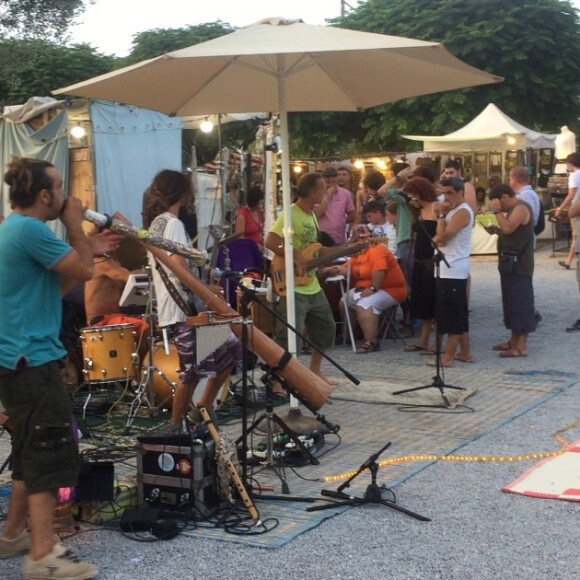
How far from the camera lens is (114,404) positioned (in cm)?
791

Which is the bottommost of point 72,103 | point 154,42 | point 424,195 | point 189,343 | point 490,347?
point 490,347

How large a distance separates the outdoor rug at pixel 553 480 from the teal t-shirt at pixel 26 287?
283 cm

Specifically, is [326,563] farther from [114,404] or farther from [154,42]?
[154,42]

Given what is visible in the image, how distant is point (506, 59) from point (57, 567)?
2190 cm

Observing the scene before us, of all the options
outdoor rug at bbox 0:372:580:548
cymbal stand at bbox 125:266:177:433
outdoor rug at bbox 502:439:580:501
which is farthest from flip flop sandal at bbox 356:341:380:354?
outdoor rug at bbox 502:439:580:501

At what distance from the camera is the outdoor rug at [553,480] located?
5379 mm

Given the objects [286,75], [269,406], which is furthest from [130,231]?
[286,75]

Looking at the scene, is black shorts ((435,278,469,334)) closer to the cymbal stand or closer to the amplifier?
the cymbal stand

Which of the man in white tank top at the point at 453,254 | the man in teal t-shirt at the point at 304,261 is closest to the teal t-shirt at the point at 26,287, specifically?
the man in teal t-shirt at the point at 304,261

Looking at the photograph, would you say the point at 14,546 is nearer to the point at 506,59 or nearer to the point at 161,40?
the point at 506,59

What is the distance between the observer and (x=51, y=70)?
30703 mm

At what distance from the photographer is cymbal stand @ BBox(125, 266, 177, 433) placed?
740 cm

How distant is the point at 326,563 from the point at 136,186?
1066 centimetres

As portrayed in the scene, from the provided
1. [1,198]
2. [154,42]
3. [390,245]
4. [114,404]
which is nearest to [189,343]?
[114,404]
